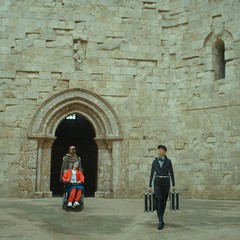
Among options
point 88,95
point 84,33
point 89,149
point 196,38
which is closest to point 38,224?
point 88,95

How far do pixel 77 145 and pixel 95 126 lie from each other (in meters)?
5.65

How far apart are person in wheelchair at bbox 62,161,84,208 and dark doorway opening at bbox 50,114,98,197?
8.32 m

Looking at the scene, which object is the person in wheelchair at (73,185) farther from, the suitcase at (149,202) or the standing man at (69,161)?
the suitcase at (149,202)

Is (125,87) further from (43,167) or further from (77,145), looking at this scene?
(77,145)

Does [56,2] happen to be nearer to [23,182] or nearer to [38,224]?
[23,182]

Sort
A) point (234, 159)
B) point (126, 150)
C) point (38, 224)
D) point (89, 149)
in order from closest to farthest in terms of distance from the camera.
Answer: point (38, 224) < point (234, 159) < point (126, 150) < point (89, 149)

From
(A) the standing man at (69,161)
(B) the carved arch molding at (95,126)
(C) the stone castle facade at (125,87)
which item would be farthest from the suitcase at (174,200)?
(B) the carved arch molding at (95,126)

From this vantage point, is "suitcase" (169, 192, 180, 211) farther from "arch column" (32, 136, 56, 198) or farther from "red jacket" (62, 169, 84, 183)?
"arch column" (32, 136, 56, 198)

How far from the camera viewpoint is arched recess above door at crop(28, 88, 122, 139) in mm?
12000

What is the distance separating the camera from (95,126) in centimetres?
1238

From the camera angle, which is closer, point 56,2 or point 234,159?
point 234,159

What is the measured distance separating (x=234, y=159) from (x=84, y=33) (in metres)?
5.69

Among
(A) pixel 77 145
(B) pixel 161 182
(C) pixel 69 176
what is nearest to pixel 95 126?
(C) pixel 69 176

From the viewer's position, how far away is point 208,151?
11.8 meters
